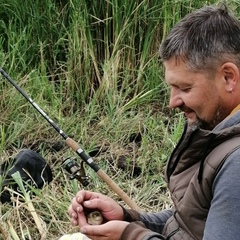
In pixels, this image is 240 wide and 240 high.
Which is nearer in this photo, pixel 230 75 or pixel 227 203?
pixel 227 203

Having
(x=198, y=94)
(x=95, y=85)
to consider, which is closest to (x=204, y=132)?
(x=198, y=94)

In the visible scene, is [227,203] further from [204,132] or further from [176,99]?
[176,99]

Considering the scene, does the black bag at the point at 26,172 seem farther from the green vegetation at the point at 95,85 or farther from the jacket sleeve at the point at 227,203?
the jacket sleeve at the point at 227,203

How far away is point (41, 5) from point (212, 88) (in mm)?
3138

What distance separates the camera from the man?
1748 mm

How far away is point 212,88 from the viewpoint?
191cm

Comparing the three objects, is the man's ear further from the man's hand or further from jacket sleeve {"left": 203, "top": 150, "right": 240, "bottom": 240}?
the man's hand

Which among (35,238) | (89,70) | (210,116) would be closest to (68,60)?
(89,70)

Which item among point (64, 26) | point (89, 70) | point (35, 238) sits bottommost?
point (35, 238)

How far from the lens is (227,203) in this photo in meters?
1.72

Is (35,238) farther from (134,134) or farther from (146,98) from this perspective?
(146,98)

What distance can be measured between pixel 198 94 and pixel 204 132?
0.43 feet

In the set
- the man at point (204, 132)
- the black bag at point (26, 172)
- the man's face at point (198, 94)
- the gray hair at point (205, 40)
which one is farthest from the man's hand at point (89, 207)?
the black bag at point (26, 172)

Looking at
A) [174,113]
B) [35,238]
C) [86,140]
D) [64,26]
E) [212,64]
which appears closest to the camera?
[212,64]
